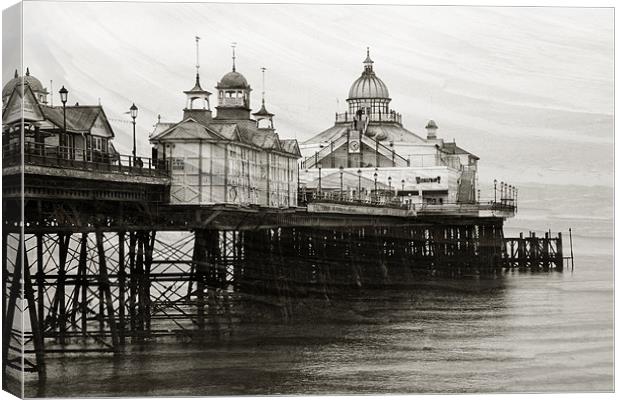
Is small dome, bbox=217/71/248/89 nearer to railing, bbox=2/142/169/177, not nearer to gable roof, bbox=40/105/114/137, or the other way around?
railing, bbox=2/142/169/177

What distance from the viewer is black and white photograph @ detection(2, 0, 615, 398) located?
23.2 m

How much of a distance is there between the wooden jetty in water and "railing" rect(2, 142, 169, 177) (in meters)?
A: 0.06

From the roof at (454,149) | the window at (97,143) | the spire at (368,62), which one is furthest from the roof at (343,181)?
the window at (97,143)

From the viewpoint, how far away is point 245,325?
2552cm

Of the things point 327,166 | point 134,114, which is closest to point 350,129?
point 327,166

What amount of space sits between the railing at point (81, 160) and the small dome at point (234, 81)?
6.21ft

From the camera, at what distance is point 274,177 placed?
28.5 meters

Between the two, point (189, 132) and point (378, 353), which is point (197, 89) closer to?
point (189, 132)

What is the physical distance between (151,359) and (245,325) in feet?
7.41

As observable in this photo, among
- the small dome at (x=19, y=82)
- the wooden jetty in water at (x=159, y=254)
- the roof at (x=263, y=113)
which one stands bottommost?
the wooden jetty in water at (x=159, y=254)

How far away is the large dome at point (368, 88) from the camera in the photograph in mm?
24469

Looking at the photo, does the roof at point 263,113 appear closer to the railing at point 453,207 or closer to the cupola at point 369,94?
the cupola at point 369,94

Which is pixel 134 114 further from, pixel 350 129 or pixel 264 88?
pixel 350 129

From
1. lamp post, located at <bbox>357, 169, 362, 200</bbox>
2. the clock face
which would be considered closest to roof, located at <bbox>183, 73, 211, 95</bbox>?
the clock face
